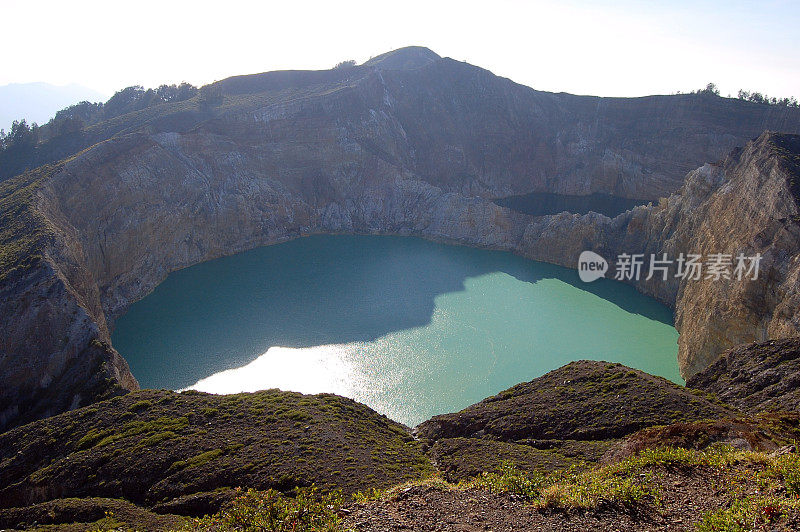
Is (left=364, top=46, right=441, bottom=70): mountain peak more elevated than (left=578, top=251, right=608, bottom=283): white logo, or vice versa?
(left=364, top=46, right=441, bottom=70): mountain peak

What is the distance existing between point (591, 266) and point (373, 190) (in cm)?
2979

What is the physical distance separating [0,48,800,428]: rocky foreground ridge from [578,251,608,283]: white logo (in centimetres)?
114

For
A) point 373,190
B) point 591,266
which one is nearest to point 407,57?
point 373,190

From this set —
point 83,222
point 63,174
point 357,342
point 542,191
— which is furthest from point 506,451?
point 542,191

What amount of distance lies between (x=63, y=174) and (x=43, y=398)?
25065mm

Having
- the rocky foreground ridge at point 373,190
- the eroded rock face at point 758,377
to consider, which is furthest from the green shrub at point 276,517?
the eroded rock face at point 758,377

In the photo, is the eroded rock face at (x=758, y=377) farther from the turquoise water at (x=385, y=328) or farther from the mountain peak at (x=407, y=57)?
the mountain peak at (x=407, y=57)

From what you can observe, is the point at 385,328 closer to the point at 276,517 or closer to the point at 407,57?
the point at 276,517

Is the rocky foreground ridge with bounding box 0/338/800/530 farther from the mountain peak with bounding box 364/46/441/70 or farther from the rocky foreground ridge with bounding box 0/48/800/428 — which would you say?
the mountain peak with bounding box 364/46/441/70

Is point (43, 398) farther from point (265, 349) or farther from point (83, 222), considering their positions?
point (83, 222)

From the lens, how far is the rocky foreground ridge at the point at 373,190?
27.4m

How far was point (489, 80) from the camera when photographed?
78500 mm

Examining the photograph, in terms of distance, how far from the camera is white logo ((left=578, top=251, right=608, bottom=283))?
2012 inches

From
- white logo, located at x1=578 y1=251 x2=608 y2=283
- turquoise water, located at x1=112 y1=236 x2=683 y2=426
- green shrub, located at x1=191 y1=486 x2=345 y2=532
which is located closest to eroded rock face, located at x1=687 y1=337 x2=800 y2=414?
turquoise water, located at x1=112 y1=236 x2=683 y2=426
